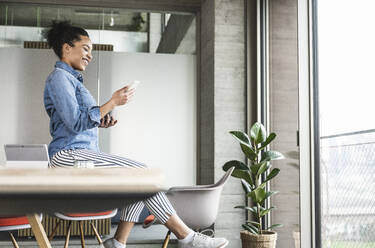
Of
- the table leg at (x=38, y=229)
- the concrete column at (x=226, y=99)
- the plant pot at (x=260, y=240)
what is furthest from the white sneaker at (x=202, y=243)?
the concrete column at (x=226, y=99)

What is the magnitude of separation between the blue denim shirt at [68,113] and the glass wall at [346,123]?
61.4 inches

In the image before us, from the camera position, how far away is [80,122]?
1.86 metres

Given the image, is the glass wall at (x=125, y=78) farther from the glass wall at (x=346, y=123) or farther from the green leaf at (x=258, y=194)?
the glass wall at (x=346, y=123)

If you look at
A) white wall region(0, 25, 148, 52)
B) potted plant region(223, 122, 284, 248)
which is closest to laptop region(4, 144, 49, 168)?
potted plant region(223, 122, 284, 248)

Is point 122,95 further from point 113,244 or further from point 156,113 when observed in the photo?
point 156,113

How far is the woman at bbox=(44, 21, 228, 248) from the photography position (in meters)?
1.82

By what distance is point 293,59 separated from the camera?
3.74 m

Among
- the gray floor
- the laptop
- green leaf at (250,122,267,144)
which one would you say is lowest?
the gray floor

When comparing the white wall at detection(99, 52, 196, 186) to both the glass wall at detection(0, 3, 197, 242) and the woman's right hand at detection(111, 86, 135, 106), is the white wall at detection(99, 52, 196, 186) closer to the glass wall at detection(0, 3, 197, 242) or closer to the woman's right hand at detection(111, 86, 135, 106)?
the glass wall at detection(0, 3, 197, 242)

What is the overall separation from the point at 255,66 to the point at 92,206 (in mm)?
3918

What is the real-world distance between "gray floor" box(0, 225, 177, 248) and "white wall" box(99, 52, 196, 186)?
53 centimetres

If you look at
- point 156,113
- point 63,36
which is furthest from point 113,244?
point 156,113

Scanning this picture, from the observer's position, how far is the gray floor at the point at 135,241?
4148 millimetres

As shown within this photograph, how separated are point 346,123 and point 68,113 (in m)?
1.82
